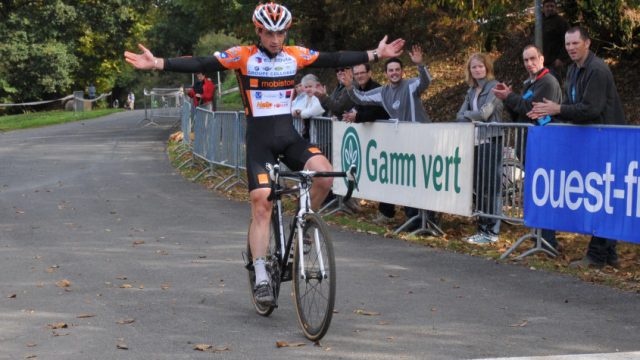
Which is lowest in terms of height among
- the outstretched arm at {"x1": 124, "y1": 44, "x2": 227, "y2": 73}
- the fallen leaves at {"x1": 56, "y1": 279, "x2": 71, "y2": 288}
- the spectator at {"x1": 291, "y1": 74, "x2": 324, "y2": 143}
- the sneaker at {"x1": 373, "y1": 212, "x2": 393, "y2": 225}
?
the sneaker at {"x1": 373, "y1": 212, "x2": 393, "y2": 225}

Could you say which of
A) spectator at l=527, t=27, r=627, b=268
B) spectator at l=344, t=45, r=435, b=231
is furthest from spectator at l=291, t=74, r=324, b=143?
spectator at l=527, t=27, r=627, b=268

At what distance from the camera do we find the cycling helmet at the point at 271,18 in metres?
7.23

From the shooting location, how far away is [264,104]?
7465mm

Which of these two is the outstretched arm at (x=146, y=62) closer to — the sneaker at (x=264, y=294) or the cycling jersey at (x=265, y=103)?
the cycling jersey at (x=265, y=103)

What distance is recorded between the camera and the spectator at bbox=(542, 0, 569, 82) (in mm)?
15102

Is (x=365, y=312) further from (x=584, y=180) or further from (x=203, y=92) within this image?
(x=203, y=92)

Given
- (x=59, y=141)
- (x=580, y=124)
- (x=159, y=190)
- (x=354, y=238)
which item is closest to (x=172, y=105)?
(x=59, y=141)

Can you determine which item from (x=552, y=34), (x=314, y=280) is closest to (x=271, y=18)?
(x=314, y=280)

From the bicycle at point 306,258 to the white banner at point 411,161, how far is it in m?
3.99

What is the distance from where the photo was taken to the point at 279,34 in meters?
7.38

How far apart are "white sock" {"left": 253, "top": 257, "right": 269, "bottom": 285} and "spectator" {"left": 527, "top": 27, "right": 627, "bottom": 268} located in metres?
3.44

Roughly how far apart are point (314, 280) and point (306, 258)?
0.17 meters

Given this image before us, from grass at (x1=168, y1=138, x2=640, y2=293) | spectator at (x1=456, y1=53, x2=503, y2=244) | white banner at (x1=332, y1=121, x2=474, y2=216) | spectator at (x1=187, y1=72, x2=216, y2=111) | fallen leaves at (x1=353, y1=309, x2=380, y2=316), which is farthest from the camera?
spectator at (x1=187, y1=72, x2=216, y2=111)

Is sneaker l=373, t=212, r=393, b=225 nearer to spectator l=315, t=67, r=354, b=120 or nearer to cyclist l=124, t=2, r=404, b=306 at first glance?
spectator l=315, t=67, r=354, b=120
